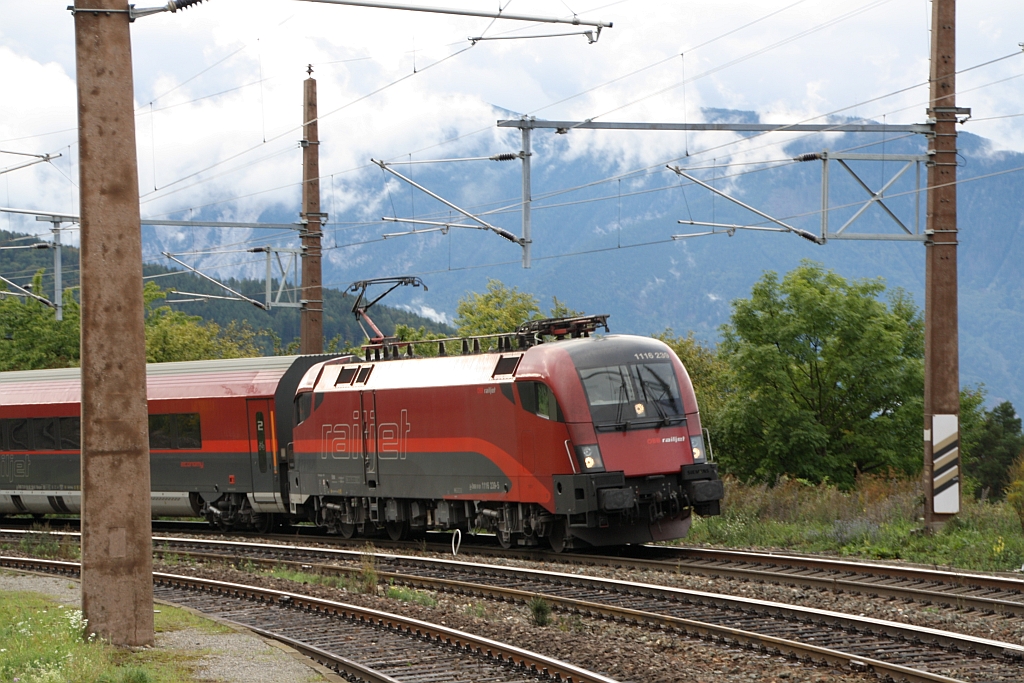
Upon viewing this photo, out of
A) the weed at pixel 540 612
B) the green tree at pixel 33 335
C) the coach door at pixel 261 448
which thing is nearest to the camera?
the weed at pixel 540 612

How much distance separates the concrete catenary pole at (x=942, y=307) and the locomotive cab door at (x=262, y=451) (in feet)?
41.1

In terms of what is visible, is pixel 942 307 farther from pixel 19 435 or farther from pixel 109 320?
pixel 19 435

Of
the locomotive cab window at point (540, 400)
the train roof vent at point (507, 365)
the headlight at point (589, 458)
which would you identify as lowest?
the headlight at point (589, 458)

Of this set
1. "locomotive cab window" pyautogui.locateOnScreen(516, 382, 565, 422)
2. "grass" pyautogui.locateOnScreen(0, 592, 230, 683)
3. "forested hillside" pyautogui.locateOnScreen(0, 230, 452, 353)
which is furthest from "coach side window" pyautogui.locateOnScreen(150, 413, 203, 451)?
"forested hillside" pyautogui.locateOnScreen(0, 230, 452, 353)

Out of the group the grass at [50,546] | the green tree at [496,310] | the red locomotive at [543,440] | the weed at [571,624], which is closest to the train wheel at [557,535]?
the red locomotive at [543,440]

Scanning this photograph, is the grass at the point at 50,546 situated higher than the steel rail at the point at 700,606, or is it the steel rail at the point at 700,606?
the steel rail at the point at 700,606

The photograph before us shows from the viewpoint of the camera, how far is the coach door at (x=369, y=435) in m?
21.3

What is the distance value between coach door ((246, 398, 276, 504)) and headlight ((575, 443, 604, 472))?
8925 mm

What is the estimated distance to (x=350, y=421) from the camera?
21.9m

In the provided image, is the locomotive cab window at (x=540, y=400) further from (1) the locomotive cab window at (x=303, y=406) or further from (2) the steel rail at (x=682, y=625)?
(1) the locomotive cab window at (x=303, y=406)

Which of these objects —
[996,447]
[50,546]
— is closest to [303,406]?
[50,546]

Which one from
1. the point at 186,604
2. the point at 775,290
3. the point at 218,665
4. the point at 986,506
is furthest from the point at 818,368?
the point at 218,665

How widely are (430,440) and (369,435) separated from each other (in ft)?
6.08

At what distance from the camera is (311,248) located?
27.3 meters
